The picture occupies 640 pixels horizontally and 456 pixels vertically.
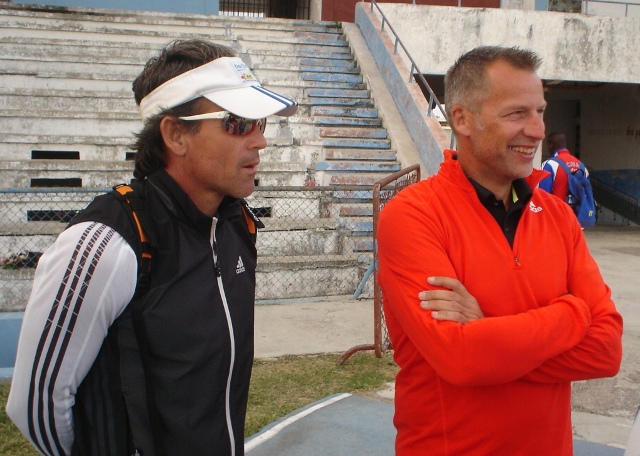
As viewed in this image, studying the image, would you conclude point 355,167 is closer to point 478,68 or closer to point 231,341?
point 478,68

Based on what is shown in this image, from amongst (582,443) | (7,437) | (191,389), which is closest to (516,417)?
(191,389)

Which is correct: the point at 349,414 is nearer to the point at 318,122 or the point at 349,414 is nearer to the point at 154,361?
the point at 154,361

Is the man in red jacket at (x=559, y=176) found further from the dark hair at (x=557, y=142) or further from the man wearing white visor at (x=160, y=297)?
the man wearing white visor at (x=160, y=297)

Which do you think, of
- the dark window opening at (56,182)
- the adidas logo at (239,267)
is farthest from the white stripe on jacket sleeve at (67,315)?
the dark window opening at (56,182)

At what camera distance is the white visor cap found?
6.17ft

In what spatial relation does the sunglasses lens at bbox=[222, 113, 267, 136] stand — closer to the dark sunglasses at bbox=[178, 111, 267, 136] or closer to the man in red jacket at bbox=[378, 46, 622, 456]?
the dark sunglasses at bbox=[178, 111, 267, 136]

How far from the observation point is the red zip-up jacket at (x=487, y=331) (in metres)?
1.94

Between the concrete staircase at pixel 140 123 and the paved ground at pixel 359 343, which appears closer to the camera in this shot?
the paved ground at pixel 359 343

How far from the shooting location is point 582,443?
13.8ft

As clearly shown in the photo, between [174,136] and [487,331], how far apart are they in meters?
1.01

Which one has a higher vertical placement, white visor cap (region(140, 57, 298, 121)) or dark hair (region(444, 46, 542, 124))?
dark hair (region(444, 46, 542, 124))

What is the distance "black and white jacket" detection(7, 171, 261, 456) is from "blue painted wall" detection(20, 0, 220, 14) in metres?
12.9

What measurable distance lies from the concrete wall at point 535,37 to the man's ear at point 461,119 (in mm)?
10616

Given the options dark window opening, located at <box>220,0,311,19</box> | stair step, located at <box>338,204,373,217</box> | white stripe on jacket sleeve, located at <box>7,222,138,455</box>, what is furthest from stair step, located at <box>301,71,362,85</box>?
white stripe on jacket sleeve, located at <box>7,222,138,455</box>
